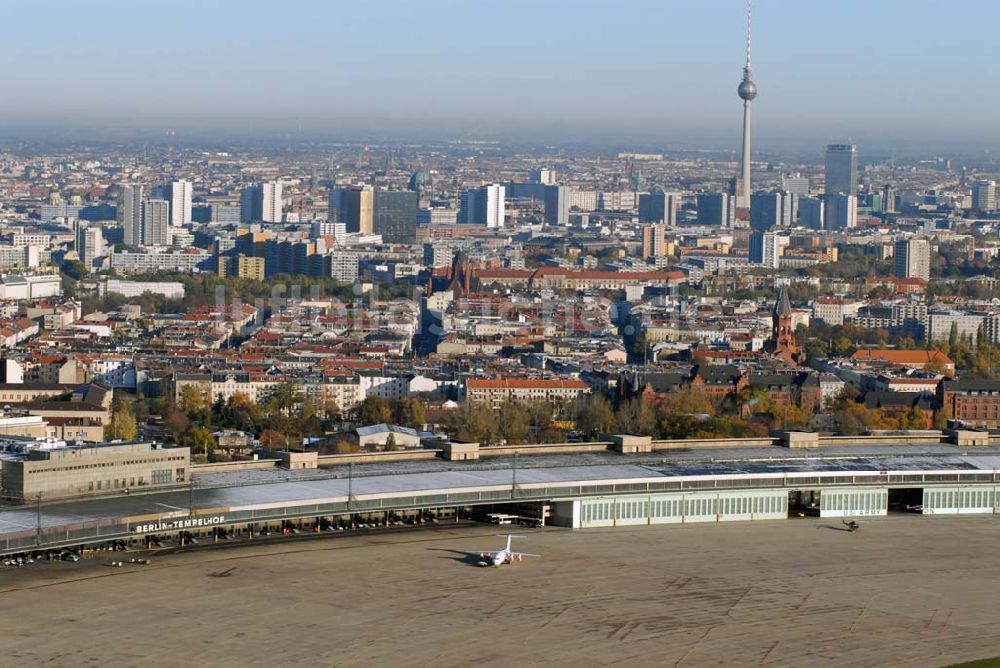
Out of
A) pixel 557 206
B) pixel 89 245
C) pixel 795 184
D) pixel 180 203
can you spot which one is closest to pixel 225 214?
pixel 180 203

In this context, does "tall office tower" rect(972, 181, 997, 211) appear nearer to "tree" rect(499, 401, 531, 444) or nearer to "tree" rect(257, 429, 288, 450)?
"tree" rect(499, 401, 531, 444)

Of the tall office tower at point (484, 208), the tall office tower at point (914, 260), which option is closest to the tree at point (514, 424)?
the tall office tower at point (914, 260)

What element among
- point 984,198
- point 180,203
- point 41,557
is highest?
point 984,198

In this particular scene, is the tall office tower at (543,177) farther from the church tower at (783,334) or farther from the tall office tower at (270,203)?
the church tower at (783,334)

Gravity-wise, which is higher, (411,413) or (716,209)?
(716,209)

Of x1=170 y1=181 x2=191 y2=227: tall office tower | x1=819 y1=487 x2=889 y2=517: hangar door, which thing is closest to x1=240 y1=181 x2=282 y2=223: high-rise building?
x1=170 y1=181 x2=191 y2=227: tall office tower

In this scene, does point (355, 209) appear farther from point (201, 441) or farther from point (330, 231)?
point (201, 441)

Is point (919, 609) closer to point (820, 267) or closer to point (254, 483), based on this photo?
point (254, 483)
